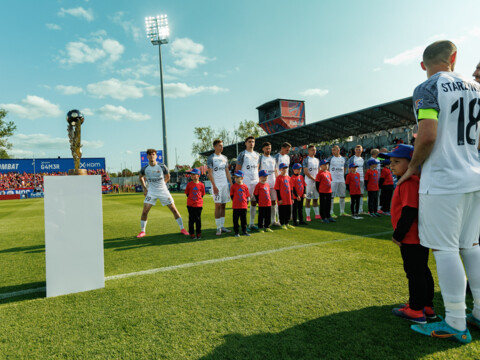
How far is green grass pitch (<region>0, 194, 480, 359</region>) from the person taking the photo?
195 cm

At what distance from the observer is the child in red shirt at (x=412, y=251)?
2.15 m

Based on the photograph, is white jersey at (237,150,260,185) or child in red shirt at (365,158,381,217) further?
child in red shirt at (365,158,381,217)

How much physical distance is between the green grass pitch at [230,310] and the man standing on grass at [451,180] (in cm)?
42

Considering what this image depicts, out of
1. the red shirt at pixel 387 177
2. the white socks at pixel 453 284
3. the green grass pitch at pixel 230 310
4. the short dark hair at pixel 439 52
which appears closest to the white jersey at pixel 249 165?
the green grass pitch at pixel 230 310

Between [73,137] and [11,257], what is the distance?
3.06 m

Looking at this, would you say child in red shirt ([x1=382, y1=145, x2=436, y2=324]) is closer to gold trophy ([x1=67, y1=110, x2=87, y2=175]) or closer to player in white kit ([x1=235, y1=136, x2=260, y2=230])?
gold trophy ([x1=67, y1=110, x2=87, y2=175])

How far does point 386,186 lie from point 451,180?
7.12 m

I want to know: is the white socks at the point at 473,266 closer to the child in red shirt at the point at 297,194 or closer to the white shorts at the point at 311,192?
the child in red shirt at the point at 297,194

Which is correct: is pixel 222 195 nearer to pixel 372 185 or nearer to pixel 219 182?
pixel 219 182

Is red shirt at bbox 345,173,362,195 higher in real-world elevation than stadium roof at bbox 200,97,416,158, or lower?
lower

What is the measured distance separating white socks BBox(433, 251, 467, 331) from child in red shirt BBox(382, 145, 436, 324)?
19cm

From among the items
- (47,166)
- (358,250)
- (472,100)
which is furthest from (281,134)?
(47,166)

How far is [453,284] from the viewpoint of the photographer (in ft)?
6.36

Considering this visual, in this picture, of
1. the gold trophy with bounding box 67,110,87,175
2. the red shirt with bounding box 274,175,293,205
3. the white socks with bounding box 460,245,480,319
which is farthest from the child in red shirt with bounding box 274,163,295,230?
the white socks with bounding box 460,245,480,319
